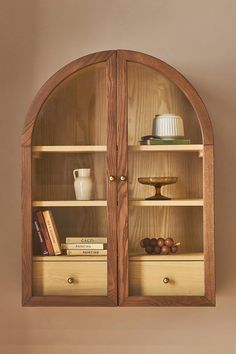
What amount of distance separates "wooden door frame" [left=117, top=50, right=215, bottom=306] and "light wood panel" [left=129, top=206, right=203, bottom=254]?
2 cm

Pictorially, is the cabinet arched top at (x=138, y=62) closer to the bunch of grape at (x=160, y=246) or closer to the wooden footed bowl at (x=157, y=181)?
the wooden footed bowl at (x=157, y=181)

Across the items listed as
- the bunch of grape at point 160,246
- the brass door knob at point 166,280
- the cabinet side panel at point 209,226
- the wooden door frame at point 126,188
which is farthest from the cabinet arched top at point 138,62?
the brass door knob at point 166,280

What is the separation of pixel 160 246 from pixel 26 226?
442mm

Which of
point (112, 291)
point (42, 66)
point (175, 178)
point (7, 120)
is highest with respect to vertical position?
point (42, 66)

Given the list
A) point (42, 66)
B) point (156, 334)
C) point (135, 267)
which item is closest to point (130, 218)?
point (135, 267)

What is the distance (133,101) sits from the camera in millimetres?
2111

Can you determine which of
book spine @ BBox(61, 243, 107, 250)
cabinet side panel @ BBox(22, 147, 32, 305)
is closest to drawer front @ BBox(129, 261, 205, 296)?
book spine @ BBox(61, 243, 107, 250)

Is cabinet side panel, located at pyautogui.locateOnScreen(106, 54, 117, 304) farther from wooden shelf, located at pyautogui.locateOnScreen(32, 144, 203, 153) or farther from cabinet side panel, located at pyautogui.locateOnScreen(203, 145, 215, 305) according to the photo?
cabinet side panel, located at pyautogui.locateOnScreen(203, 145, 215, 305)

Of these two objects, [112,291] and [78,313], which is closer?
[112,291]

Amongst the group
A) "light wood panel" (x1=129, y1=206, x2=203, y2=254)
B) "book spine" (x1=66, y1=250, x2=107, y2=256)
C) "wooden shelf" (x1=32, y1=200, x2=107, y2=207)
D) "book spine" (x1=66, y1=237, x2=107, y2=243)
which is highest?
"wooden shelf" (x1=32, y1=200, x2=107, y2=207)

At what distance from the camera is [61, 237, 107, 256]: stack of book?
82.8 inches

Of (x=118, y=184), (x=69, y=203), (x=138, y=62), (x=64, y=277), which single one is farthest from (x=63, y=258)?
(x=138, y=62)
